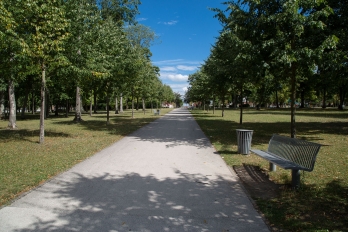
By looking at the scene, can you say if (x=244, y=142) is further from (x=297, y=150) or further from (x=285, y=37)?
(x=285, y=37)

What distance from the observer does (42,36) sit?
31.6 ft

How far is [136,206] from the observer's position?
A: 438 cm

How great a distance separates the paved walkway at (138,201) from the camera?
3.73m

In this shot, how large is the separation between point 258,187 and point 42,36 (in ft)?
28.5

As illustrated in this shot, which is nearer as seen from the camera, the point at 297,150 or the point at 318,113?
the point at 297,150

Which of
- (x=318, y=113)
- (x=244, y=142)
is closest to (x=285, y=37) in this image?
(x=244, y=142)

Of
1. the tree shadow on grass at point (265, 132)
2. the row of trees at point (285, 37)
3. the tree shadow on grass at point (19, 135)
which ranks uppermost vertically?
the row of trees at point (285, 37)

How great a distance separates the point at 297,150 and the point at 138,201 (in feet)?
11.3

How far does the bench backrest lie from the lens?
5.09 metres

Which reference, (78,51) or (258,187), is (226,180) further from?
(78,51)

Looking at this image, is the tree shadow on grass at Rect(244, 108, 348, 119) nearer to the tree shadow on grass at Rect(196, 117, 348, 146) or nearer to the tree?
the tree shadow on grass at Rect(196, 117, 348, 146)

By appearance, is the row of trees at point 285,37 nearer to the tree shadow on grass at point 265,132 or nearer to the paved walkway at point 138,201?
the tree shadow on grass at point 265,132

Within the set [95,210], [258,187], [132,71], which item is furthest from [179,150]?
[132,71]

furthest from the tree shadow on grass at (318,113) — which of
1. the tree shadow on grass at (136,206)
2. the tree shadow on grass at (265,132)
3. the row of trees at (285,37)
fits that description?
the tree shadow on grass at (136,206)
